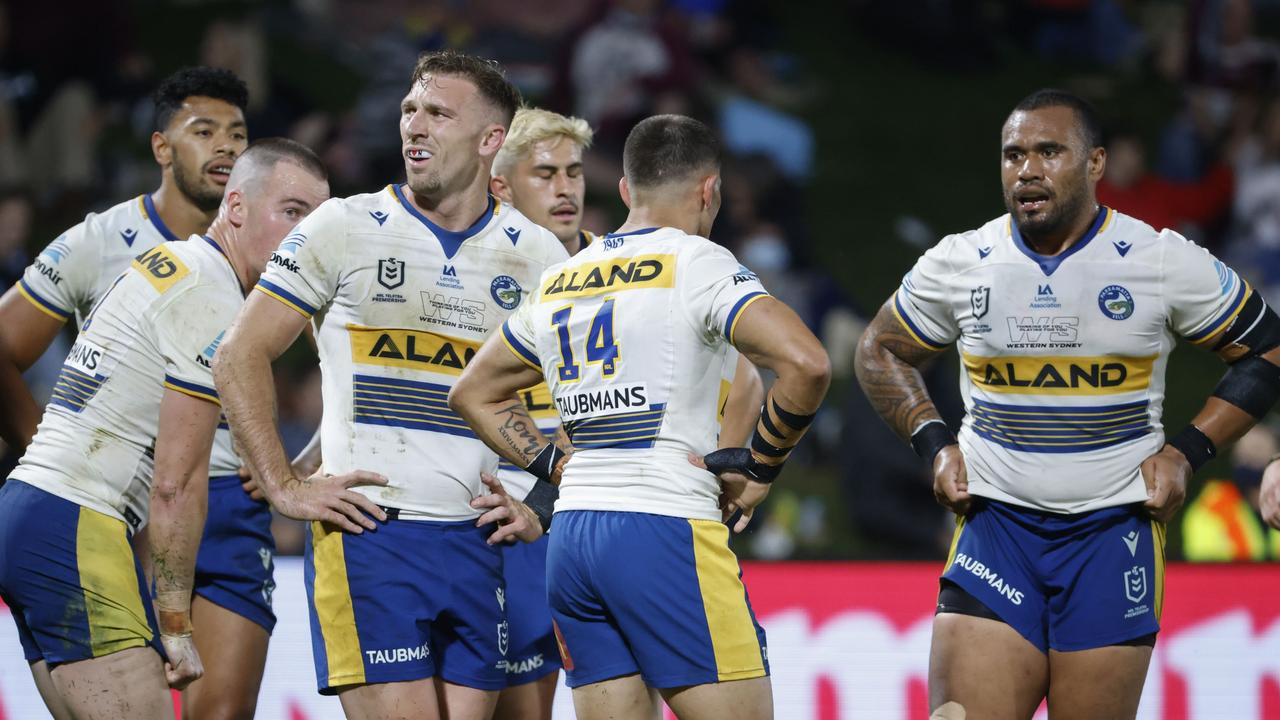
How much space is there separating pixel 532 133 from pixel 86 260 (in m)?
1.99

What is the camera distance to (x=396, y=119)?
43.9 feet

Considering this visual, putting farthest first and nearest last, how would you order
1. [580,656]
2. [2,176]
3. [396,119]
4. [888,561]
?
1. [396,119]
2. [2,176]
3. [888,561]
4. [580,656]

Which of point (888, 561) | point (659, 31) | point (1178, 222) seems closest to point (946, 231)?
point (1178, 222)

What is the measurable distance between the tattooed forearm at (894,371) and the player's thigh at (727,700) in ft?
4.81

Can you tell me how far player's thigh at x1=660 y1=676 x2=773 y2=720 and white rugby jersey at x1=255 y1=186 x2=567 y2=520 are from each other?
3.27ft

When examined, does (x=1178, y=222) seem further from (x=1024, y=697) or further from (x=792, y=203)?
(x=1024, y=697)

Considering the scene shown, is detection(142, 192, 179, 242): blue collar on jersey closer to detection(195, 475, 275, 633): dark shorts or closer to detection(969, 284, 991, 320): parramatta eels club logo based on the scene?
detection(195, 475, 275, 633): dark shorts

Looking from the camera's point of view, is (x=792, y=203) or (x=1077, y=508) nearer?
(x=1077, y=508)

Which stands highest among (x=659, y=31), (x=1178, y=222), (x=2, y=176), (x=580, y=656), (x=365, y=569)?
(x=659, y=31)

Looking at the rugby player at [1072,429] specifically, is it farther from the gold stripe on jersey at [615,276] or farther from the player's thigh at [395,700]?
the player's thigh at [395,700]

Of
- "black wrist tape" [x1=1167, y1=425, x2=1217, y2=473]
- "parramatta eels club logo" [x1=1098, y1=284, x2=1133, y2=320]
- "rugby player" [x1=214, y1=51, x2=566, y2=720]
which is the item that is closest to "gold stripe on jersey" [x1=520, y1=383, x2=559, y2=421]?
"rugby player" [x1=214, y1=51, x2=566, y2=720]

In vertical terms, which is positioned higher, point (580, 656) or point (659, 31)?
point (659, 31)

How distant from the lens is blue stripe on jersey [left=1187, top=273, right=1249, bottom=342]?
5.09m

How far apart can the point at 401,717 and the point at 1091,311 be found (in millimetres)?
2714
